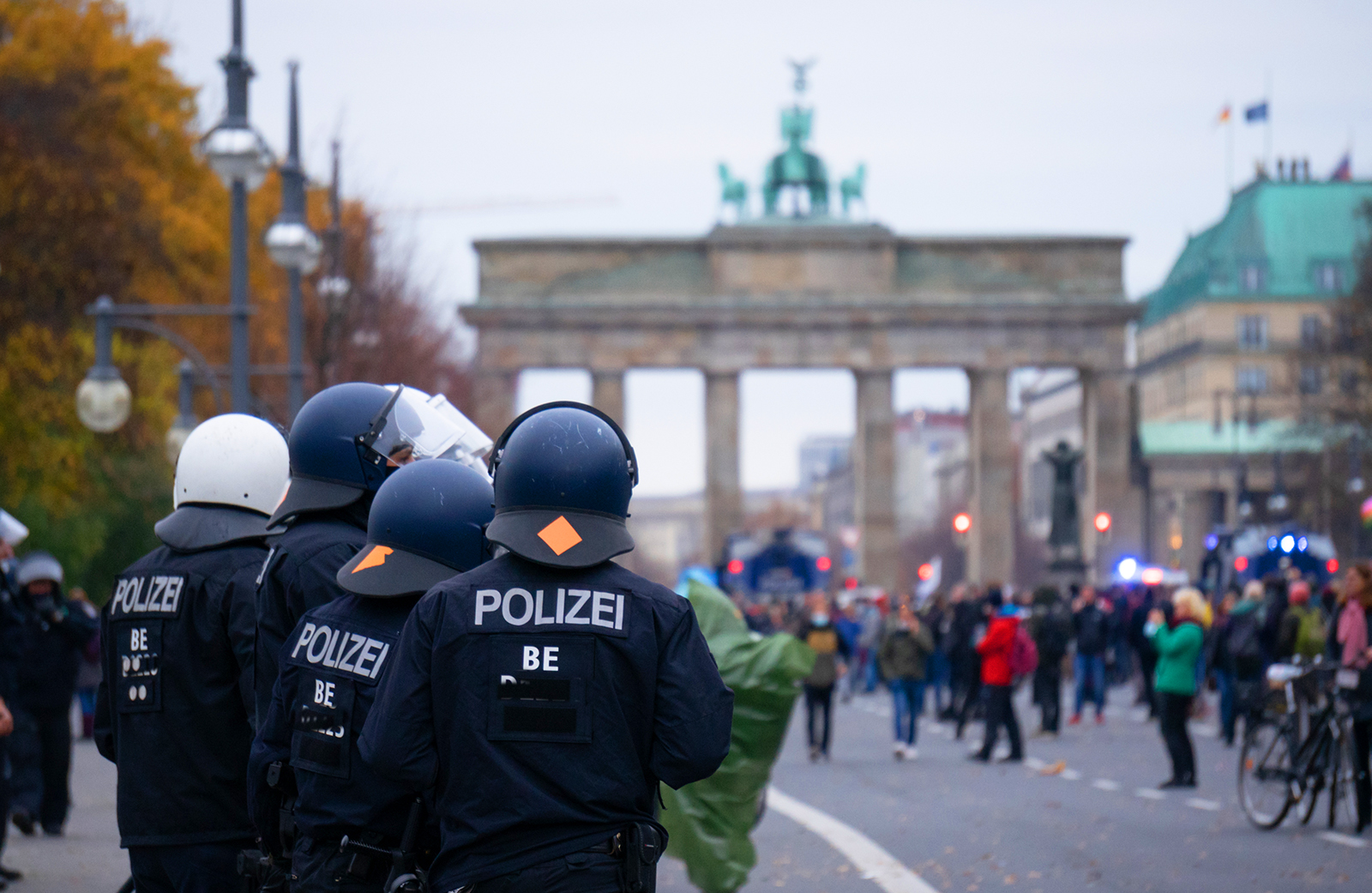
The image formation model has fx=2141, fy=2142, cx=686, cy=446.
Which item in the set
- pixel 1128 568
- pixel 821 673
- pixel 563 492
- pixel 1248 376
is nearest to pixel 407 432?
pixel 563 492

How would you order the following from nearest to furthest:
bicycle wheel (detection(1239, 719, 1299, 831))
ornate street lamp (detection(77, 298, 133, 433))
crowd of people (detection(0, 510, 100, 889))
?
crowd of people (detection(0, 510, 100, 889)) → bicycle wheel (detection(1239, 719, 1299, 831)) → ornate street lamp (detection(77, 298, 133, 433))

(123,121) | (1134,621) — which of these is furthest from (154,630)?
(123,121)

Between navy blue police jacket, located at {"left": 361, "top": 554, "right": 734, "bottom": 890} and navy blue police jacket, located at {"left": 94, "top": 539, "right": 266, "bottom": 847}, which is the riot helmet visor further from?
navy blue police jacket, located at {"left": 361, "top": 554, "right": 734, "bottom": 890}

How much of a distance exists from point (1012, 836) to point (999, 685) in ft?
22.3

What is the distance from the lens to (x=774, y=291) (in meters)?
63.2

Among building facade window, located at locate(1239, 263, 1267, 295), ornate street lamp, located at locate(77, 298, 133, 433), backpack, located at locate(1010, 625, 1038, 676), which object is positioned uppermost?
building facade window, located at locate(1239, 263, 1267, 295)

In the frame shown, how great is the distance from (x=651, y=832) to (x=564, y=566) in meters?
0.61

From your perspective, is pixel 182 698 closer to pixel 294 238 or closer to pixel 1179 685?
pixel 1179 685

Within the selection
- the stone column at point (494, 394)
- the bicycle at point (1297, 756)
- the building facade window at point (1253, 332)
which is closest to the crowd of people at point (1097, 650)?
the bicycle at point (1297, 756)

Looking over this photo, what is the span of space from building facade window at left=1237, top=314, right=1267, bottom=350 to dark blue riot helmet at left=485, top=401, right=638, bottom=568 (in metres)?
101

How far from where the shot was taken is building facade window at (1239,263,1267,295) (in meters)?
102

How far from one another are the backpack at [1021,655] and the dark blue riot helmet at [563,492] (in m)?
15.9

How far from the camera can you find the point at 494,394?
A: 6366 cm

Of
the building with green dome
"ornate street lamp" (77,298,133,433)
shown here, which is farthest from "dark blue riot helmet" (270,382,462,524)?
the building with green dome
